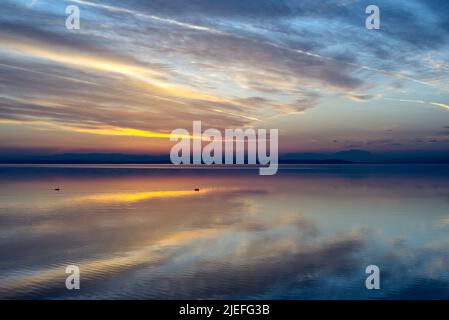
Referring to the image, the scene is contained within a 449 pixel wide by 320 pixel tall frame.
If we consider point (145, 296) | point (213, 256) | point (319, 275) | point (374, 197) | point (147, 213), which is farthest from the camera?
point (374, 197)

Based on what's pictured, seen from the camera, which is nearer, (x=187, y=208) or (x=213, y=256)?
(x=213, y=256)

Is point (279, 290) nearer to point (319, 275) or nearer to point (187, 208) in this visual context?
point (319, 275)

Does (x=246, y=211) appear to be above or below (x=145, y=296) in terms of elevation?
above

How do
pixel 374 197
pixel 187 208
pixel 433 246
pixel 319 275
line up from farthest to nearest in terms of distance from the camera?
pixel 374 197 → pixel 187 208 → pixel 433 246 → pixel 319 275

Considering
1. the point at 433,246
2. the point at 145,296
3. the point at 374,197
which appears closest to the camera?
the point at 145,296

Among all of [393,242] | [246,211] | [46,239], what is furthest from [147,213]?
[393,242]

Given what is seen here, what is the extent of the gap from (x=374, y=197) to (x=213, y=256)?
823 inches

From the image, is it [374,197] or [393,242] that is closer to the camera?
[393,242]

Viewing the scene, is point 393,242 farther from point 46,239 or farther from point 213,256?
point 46,239

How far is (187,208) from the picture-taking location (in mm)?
25844

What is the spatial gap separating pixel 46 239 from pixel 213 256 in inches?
274

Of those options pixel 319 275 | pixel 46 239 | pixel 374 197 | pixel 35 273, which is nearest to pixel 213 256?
pixel 319 275

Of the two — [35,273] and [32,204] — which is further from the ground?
[32,204]

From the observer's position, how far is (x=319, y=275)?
12.0m
